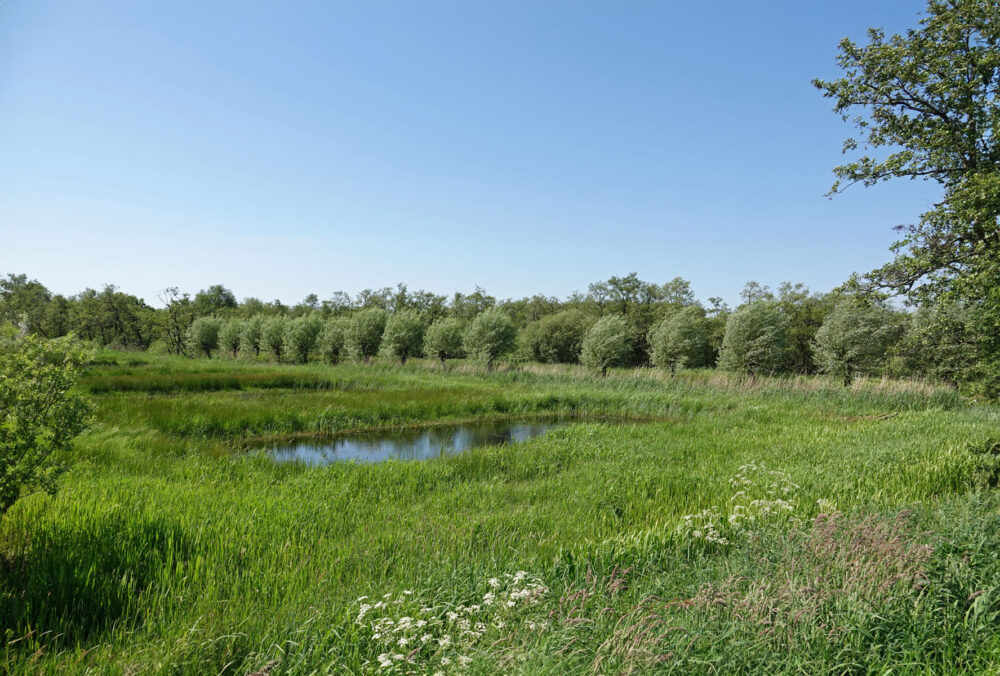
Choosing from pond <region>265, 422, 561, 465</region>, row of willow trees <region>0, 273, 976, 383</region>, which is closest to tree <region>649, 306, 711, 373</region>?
row of willow trees <region>0, 273, 976, 383</region>

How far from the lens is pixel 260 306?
99.9 m

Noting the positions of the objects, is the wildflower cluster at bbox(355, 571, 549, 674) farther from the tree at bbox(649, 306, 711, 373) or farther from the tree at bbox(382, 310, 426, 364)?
the tree at bbox(382, 310, 426, 364)

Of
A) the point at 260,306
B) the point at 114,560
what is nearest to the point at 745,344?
the point at 114,560

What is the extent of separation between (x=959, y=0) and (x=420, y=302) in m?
80.6

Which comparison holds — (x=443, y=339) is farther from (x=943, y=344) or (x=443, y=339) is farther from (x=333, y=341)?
(x=943, y=344)

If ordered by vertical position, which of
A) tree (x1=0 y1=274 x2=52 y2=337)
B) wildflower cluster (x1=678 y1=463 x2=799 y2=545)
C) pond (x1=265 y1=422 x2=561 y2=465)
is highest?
tree (x1=0 y1=274 x2=52 y2=337)

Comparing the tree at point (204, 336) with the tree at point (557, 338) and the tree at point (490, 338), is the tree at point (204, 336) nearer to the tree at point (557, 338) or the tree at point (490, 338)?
the tree at point (490, 338)

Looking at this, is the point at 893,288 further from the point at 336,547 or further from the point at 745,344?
the point at 745,344

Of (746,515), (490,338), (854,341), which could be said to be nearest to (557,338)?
(490,338)

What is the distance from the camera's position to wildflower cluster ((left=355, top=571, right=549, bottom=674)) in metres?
3.00

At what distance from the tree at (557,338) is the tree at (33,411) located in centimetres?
5895

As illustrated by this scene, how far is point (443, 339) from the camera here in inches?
1710

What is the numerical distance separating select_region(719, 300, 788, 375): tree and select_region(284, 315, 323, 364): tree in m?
43.3

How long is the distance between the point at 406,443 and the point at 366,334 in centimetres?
3364
